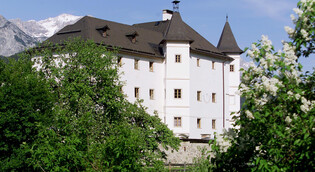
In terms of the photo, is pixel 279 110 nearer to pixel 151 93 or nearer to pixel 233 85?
pixel 151 93

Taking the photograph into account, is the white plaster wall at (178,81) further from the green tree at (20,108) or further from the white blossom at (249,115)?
the white blossom at (249,115)

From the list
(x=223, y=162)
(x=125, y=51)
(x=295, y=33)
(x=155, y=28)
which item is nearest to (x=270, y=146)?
(x=223, y=162)

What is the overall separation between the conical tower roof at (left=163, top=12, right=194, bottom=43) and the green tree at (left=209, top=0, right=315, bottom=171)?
34.5 m

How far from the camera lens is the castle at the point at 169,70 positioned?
137 ft

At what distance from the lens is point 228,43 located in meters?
50.8

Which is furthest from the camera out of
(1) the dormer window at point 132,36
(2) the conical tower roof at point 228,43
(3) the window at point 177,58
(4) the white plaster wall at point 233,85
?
(2) the conical tower roof at point 228,43

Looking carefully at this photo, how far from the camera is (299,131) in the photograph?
293 inches

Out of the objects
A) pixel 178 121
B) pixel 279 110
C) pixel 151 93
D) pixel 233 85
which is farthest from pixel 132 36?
pixel 279 110

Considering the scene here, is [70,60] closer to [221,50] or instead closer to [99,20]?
[99,20]

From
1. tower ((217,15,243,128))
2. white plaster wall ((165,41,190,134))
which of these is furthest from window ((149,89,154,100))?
tower ((217,15,243,128))

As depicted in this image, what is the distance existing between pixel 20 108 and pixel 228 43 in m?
25.5

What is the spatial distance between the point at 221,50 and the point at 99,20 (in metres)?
13.2

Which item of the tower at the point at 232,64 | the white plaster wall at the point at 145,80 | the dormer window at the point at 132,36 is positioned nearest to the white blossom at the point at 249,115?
the white plaster wall at the point at 145,80

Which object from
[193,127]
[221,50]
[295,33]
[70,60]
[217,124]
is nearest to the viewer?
[295,33]
